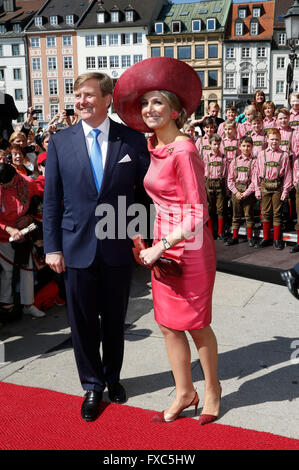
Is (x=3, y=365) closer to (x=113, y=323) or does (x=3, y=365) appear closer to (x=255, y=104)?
(x=113, y=323)

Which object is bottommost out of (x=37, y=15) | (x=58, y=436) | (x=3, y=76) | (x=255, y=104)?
(x=58, y=436)

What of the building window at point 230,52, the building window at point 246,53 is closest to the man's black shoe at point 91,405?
the building window at point 246,53

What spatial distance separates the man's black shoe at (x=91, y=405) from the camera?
2.82 metres

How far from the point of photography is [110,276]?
2.87m

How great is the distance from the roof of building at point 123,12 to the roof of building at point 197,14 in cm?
146

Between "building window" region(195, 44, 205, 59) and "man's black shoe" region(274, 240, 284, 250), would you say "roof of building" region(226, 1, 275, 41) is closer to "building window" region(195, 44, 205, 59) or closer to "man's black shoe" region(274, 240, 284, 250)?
"building window" region(195, 44, 205, 59)

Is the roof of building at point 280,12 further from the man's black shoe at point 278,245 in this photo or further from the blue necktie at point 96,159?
the blue necktie at point 96,159

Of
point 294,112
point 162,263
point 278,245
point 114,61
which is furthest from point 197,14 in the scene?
point 162,263

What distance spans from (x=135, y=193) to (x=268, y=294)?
2.59 m

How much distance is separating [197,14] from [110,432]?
51.8m

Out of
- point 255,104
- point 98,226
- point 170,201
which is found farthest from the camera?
point 255,104

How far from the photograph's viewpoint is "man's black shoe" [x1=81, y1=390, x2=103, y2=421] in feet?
9.24

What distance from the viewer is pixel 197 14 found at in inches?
1906

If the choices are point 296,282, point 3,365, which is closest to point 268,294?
point 296,282
